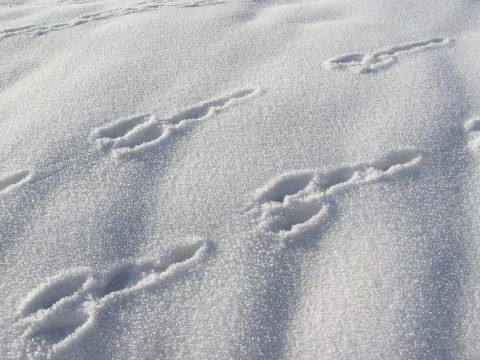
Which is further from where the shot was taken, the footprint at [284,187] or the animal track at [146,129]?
the animal track at [146,129]

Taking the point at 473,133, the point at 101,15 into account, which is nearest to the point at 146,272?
the point at 473,133

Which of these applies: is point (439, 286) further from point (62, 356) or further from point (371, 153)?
point (62, 356)

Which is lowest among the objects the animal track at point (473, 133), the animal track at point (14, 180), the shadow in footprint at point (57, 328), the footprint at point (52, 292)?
the animal track at point (473, 133)

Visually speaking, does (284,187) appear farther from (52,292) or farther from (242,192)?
(52,292)

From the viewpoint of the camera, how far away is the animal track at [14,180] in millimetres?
1271

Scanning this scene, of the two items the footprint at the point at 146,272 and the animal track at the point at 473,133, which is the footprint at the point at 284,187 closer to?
the footprint at the point at 146,272

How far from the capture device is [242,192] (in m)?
1.28

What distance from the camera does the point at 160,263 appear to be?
1.13 m

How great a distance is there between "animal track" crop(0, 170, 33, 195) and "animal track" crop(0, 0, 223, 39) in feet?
3.04

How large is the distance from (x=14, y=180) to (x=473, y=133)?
4.14 feet

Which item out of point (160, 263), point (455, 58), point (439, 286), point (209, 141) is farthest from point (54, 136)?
point (455, 58)

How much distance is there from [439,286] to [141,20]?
1.55 m

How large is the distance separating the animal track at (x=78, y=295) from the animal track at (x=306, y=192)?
18 centimetres

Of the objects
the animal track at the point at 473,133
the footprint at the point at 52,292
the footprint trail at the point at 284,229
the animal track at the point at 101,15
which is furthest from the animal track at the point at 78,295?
the animal track at the point at 101,15
